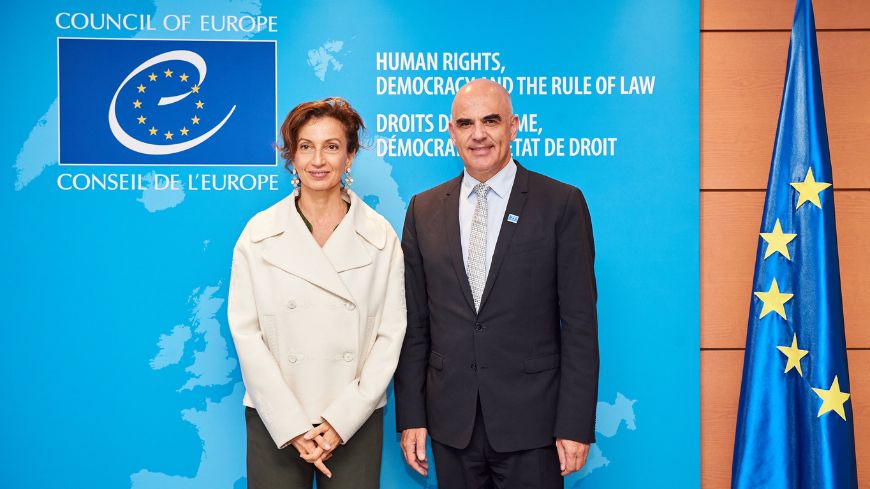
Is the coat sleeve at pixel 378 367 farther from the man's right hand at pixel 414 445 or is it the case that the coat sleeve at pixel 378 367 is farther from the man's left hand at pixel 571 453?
the man's left hand at pixel 571 453

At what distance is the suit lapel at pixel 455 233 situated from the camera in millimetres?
2004

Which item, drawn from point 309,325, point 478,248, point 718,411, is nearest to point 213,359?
point 309,325

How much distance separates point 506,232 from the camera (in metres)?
2.02

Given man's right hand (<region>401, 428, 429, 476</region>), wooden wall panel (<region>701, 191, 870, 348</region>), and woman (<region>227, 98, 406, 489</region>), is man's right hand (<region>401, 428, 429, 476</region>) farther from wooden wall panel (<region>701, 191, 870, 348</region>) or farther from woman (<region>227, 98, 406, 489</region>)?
wooden wall panel (<region>701, 191, 870, 348</region>)

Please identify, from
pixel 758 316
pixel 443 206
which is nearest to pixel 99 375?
pixel 443 206

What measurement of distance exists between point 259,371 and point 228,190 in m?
0.93

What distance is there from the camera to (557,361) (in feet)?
6.72

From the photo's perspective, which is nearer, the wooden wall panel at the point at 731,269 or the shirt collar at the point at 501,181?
the shirt collar at the point at 501,181

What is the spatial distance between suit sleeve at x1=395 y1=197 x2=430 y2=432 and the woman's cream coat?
49mm

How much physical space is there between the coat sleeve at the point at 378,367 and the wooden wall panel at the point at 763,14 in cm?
165

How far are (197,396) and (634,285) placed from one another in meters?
1.79

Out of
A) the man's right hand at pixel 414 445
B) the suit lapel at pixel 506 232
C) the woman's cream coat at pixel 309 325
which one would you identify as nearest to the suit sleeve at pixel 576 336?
the suit lapel at pixel 506 232

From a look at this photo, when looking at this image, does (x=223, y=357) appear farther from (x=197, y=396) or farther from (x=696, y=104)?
(x=696, y=104)

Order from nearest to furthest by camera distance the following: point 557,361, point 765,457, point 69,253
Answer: point 557,361 → point 765,457 → point 69,253
